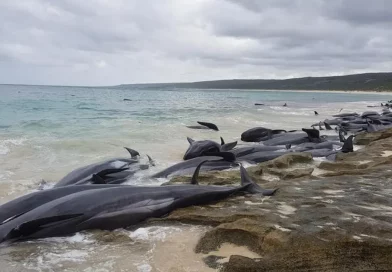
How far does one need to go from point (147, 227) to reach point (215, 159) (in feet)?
14.8

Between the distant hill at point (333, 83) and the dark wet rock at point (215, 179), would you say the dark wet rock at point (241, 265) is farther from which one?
the distant hill at point (333, 83)

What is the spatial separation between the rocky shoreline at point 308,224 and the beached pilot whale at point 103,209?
0.21m

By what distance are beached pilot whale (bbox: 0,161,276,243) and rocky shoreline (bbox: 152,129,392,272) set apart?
0.67 ft

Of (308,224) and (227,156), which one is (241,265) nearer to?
(308,224)

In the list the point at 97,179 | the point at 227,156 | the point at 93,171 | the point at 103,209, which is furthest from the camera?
the point at 227,156

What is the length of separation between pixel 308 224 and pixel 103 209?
252cm

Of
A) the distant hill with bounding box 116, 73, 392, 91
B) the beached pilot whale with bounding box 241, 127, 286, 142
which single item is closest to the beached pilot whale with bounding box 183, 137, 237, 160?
the beached pilot whale with bounding box 241, 127, 286, 142

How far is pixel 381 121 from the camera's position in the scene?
1916cm

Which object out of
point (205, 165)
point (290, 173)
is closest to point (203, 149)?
point (205, 165)

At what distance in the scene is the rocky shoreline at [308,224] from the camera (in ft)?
12.3

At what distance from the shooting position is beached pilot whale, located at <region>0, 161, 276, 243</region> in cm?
493

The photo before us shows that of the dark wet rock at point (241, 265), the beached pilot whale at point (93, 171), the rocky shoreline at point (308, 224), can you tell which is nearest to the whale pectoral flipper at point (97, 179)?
the beached pilot whale at point (93, 171)

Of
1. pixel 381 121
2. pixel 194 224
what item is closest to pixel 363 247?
pixel 194 224

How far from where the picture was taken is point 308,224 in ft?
14.7
